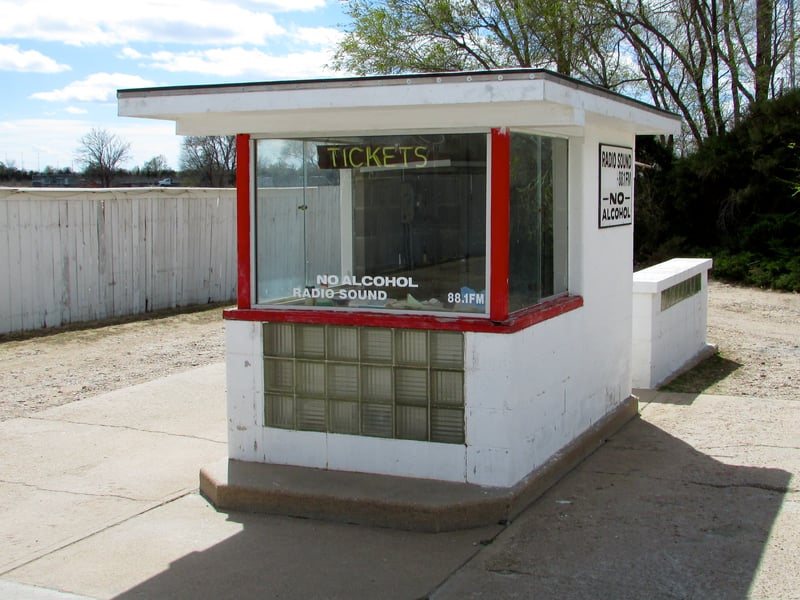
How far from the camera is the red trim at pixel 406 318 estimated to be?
18.4ft

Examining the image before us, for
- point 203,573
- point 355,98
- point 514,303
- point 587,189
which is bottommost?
point 203,573

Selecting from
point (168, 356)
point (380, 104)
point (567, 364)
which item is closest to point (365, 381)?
point (567, 364)

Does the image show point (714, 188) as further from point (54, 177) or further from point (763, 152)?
point (54, 177)

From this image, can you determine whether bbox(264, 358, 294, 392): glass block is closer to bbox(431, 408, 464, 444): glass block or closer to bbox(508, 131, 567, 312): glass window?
bbox(431, 408, 464, 444): glass block

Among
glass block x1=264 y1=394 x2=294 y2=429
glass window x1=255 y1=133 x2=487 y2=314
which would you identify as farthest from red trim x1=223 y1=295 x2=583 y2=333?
glass block x1=264 y1=394 x2=294 y2=429

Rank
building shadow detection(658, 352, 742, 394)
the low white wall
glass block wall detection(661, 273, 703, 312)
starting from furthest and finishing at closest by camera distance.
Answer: glass block wall detection(661, 273, 703, 312)
building shadow detection(658, 352, 742, 394)
the low white wall

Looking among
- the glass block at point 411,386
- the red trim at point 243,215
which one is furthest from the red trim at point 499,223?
the red trim at point 243,215

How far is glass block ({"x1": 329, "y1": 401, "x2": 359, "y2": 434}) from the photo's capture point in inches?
237

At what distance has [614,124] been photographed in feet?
23.0

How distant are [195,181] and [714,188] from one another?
26.4 m

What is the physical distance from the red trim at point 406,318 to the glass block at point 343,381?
0.98 ft

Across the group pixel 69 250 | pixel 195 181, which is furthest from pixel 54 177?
pixel 69 250

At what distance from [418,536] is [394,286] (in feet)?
5.10

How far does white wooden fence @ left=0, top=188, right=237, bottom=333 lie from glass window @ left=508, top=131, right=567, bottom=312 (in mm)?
9105
